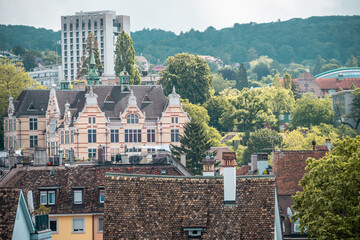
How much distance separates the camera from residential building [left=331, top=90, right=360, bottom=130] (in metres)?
172

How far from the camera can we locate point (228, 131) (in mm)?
184750

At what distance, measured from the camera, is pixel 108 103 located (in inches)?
5507

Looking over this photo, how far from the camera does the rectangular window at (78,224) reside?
2366 inches

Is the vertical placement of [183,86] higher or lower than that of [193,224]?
higher

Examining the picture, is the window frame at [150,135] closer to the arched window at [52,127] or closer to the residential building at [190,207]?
the arched window at [52,127]

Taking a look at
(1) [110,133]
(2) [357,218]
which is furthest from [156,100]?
(2) [357,218]

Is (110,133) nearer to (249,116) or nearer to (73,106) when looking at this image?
(73,106)

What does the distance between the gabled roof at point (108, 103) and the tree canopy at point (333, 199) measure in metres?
82.0

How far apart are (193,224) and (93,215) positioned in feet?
55.7

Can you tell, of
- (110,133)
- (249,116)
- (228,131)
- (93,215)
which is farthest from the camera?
(228,131)

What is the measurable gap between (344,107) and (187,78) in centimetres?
2551

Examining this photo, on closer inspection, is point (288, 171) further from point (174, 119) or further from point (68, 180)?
point (174, 119)

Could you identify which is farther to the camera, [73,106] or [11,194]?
[73,106]

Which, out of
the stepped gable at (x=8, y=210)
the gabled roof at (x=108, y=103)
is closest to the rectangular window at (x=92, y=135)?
the gabled roof at (x=108, y=103)
